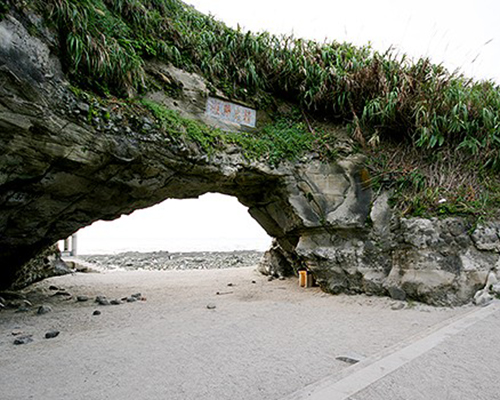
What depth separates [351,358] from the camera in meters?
2.55

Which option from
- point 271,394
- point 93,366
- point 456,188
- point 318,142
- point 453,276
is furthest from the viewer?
point 318,142

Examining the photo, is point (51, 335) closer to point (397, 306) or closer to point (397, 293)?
point (397, 306)

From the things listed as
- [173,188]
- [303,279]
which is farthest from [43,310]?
[303,279]

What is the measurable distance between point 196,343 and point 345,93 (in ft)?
17.3

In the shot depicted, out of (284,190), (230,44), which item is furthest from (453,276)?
(230,44)

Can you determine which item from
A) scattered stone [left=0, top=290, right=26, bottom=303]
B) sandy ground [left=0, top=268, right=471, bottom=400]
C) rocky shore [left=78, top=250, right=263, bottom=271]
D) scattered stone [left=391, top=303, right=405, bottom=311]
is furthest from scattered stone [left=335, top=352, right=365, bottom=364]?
rocky shore [left=78, top=250, right=263, bottom=271]

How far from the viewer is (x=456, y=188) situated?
16.2 feet

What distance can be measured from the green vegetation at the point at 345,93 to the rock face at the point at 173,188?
0.38 m

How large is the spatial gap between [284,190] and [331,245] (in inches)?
54.6

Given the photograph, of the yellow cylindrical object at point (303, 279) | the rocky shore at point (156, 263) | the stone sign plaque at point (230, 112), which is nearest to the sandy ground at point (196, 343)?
the yellow cylindrical object at point (303, 279)

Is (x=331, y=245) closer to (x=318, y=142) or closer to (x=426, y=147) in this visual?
(x=318, y=142)

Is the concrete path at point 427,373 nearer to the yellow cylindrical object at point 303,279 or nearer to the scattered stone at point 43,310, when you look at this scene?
the yellow cylindrical object at point 303,279

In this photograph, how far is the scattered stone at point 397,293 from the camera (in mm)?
4535

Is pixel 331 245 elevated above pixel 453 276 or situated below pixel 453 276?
above
